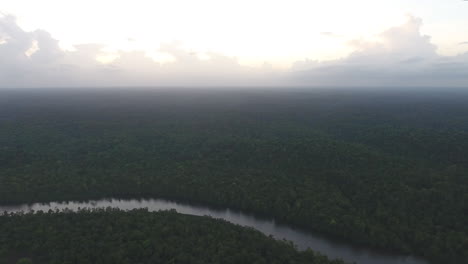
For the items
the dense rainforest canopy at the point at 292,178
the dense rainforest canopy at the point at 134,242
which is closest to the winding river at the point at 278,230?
the dense rainforest canopy at the point at 292,178

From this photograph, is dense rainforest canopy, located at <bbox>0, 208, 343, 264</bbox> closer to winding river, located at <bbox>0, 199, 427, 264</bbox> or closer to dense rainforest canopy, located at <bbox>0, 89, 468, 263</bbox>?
winding river, located at <bbox>0, 199, 427, 264</bbox>

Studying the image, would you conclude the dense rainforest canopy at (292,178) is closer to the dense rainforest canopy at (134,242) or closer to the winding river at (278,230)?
the winding river at (278,230)

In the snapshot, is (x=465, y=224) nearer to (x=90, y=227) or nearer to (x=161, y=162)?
(x=90, y=227)

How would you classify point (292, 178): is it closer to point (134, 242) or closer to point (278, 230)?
point (278, 230)

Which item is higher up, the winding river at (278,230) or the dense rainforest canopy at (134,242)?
the dense rainforest canopy at (134,242)

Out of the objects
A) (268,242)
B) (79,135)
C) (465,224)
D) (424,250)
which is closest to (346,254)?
(424,250)
